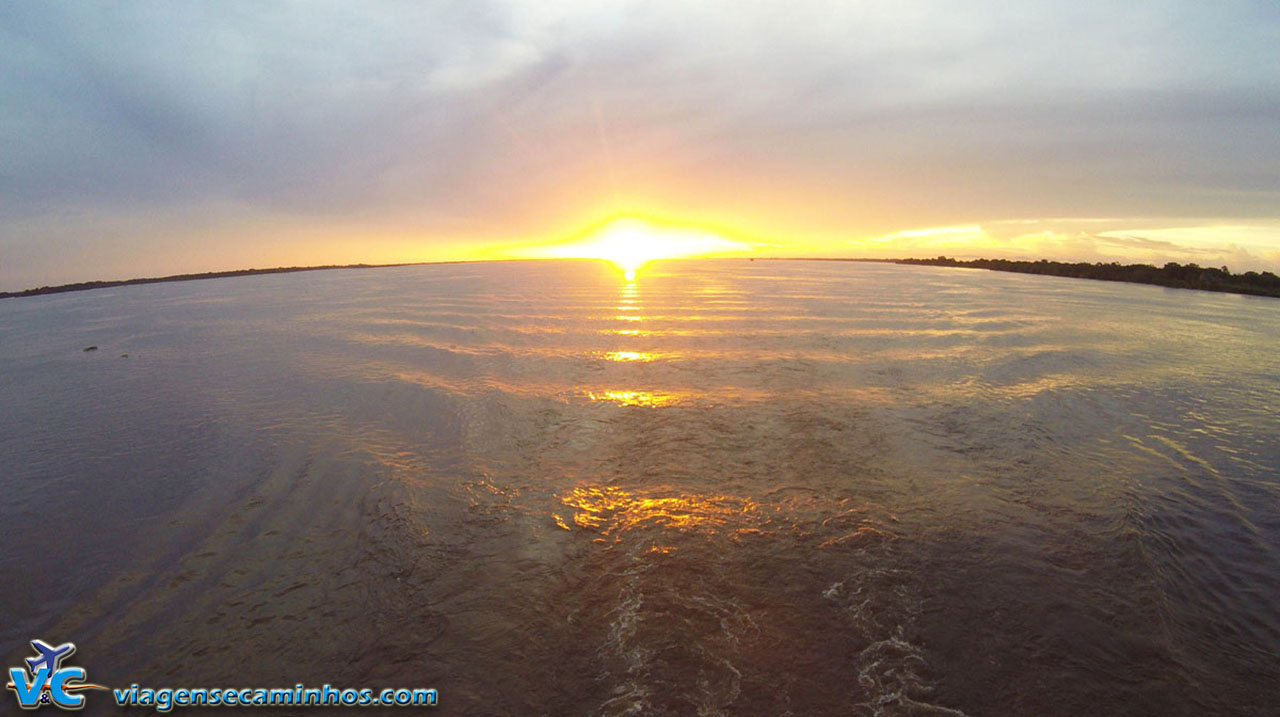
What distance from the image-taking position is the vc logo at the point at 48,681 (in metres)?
5.83

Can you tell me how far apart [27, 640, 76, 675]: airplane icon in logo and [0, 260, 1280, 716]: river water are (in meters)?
0.24

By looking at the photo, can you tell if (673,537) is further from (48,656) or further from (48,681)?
(48,656)

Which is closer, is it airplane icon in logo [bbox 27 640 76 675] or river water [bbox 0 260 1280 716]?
river water [bbox 0 260 1280 716]

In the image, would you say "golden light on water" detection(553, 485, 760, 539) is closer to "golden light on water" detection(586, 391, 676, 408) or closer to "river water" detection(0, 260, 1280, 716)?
"river water" detection(0, 260, 1280, 716)

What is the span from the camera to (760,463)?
1155 centimetres

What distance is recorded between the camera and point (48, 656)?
6.29 m

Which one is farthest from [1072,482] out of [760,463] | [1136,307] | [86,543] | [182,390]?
[1136,307]

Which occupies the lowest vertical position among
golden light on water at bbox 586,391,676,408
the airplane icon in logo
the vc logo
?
the vc logo

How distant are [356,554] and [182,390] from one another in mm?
17883

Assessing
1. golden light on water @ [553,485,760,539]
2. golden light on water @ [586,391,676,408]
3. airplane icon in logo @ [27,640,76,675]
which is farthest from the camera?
golden light on water @ [586,391,676,408]

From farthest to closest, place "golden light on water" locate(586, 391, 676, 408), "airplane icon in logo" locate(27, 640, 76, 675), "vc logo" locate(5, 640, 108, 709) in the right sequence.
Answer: "golden light on water" locate(586, 391, 676, 408)
"airplane icon in logo" locate(27, 640, 76, 675)
"vc logo" locate(5, 640, 108, 709)

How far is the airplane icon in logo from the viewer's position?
20.3 feet

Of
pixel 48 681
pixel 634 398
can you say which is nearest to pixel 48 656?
pixel 48 681

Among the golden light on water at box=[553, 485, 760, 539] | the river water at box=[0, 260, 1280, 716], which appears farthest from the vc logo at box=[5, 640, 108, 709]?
the golden light on water at box=[553, 485, 760, 539]
